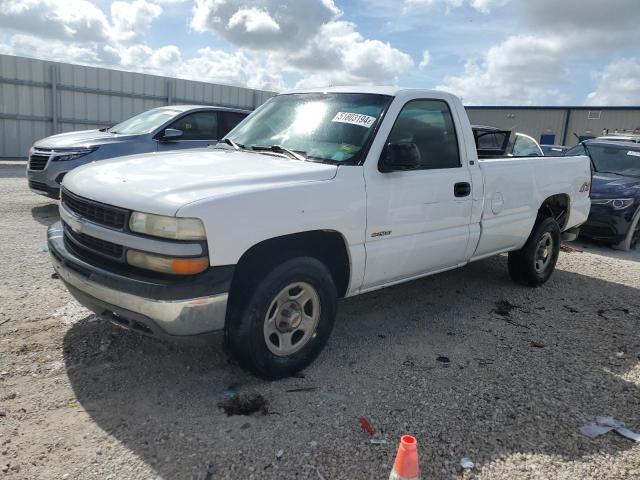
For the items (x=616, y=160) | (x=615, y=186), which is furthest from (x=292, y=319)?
(x=616, y=160)

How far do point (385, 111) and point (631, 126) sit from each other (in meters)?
33.6

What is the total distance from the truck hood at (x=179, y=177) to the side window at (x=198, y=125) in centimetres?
491

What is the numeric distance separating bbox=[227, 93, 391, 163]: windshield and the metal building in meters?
30.5

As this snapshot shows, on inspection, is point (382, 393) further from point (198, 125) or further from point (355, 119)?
point (198, 125)

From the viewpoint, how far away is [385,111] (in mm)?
3932

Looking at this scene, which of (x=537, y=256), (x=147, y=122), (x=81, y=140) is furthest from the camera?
(x=147, y=122)

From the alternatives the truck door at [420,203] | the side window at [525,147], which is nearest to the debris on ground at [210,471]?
the truck door at [420,203]

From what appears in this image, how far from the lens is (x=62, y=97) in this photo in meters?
16.1

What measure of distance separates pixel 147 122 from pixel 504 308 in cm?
638

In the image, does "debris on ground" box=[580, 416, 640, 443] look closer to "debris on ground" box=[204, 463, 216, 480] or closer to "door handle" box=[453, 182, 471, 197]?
"door handle" box=[453, 182, 471, 197]

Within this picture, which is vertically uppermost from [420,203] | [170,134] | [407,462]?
[170,134]

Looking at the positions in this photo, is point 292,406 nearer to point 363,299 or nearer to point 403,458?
point 403,458

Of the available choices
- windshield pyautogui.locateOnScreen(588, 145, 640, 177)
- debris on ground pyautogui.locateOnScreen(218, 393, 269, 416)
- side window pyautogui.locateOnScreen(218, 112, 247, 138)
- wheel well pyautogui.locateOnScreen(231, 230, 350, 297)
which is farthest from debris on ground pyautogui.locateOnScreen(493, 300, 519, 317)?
side window pyautogui.locateOnScreen(218, 112, 247, 138)

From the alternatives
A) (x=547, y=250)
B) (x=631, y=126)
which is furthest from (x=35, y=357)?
(x=631, y=126)
